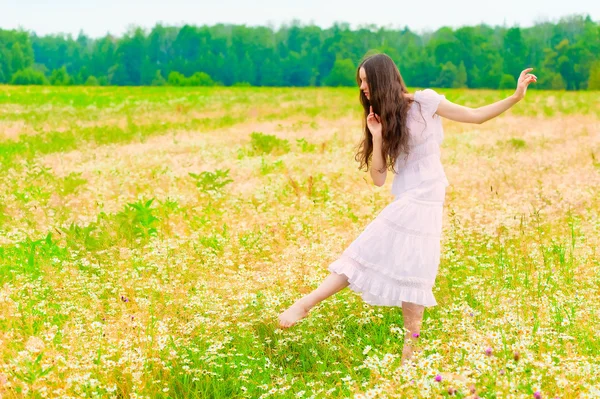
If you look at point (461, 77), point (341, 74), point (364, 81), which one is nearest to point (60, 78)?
point (341, 74)

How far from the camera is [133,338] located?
4449 mm

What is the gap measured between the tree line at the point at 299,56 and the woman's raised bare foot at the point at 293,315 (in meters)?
92.0

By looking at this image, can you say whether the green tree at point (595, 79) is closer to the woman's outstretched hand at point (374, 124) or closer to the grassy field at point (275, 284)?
the grassy field at point (275, 284)

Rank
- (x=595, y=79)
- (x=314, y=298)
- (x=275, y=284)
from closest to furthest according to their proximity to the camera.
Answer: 1. (x=314, y=298)
2. (x=275, y=284)
3. (x=595, y=79)

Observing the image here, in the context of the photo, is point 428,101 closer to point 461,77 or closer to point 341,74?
point 461,77

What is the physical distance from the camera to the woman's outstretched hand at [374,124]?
4566mm

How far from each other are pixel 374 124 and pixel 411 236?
2.73ft

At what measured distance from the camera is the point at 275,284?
5.71m

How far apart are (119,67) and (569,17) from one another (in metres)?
93.2

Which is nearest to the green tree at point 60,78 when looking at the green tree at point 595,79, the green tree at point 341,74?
the green tree at point 341,74

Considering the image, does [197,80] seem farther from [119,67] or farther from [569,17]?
[569,17]

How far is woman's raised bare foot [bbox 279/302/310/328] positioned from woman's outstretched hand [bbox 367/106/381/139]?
132 cm

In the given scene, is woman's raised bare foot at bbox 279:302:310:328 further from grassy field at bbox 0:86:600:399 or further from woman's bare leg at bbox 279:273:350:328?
grassy field at bbox 0:86:600:399

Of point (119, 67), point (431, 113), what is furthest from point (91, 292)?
point (119, 67)
